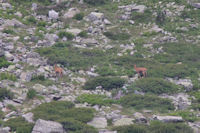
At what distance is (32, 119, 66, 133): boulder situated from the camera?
1314cm

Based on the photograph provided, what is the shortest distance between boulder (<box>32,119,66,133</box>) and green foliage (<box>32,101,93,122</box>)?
2.38ft

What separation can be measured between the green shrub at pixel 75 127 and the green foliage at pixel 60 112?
0.47 meters

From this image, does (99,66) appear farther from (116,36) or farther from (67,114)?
(67,114)

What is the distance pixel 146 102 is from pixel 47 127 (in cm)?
475

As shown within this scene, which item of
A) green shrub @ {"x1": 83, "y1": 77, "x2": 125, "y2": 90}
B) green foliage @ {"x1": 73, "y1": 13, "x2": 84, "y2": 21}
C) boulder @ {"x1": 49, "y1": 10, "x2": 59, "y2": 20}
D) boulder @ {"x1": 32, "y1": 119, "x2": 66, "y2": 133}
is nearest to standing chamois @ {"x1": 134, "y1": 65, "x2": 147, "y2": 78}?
green shrub @ {"x1": 83, "y1": 77, "x2": 125, "y2": 90}

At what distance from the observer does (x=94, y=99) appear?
669 inches

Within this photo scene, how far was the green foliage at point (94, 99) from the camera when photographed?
16694 mm

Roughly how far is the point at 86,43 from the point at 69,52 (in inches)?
74.9

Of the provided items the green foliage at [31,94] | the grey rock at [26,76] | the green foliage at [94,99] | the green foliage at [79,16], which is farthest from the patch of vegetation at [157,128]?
the green foliage at [79,16]

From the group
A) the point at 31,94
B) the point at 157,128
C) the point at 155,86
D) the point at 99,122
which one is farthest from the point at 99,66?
the point at 157,128

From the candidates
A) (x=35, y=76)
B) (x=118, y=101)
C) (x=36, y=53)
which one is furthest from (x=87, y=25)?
(x=118, y=101)

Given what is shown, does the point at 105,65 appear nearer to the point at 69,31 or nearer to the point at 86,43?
the point at 86,43

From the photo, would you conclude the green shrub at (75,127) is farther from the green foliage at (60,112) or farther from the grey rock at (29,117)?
the grey rock at (29,117)

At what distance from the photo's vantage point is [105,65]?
70.2 ft
